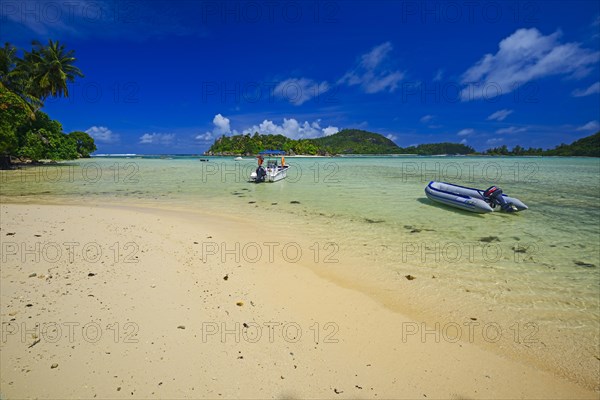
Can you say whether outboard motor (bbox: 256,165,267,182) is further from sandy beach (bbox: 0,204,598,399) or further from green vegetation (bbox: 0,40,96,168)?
green vegetation (bbox: 0,40,96,168)

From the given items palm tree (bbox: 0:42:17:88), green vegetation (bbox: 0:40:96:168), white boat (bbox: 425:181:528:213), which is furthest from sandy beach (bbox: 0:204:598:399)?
palm tree (bbox: 0:42:17:88)

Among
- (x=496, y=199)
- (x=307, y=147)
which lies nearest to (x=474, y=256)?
(x=496, y=199)

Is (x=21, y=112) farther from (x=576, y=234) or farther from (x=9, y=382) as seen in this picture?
(x=576, y=234)

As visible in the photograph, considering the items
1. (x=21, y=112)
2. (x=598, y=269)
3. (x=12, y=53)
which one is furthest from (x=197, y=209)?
(x=12, y=53)

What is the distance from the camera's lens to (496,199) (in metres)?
12.3

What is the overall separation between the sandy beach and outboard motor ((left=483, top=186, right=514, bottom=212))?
11.1 m

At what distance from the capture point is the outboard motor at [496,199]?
1214 cm

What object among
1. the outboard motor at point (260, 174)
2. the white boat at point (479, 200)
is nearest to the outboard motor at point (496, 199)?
the white boat at point (479, 200)

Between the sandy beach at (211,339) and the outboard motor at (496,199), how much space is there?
11.1m

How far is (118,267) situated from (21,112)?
36288 mm

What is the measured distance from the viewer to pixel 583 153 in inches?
5167

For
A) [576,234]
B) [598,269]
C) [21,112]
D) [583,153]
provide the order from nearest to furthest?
[598,269], [576,234], [21,112], [583,153]

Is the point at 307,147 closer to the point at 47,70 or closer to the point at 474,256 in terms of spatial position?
the point at 47,70

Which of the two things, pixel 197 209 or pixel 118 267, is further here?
pixel 197 209
